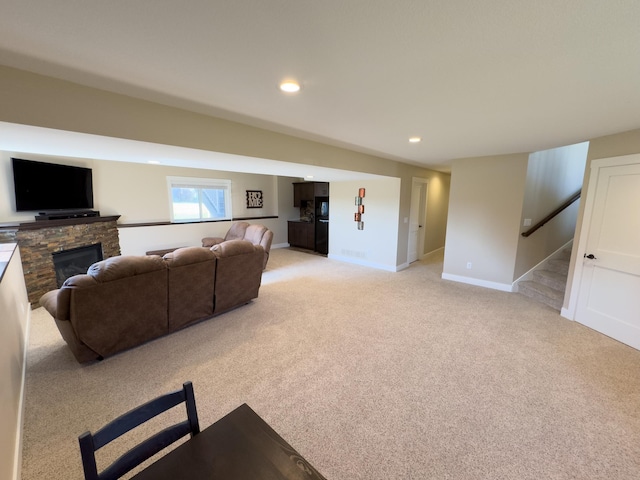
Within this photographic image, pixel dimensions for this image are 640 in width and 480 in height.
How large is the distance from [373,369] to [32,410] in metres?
2.64

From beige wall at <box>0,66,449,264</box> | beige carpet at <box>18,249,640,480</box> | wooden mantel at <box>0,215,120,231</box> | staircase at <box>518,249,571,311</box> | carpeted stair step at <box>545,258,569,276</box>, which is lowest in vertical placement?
beige carpet at <box>18,249,640,480</box>

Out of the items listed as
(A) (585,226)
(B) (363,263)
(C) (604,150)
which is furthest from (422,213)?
(C) (604,150)

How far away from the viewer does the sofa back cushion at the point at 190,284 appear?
2.83 meters

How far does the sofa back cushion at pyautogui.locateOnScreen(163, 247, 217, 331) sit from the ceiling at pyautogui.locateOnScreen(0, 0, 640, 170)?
1.54 meters

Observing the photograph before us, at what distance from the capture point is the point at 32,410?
190 cm

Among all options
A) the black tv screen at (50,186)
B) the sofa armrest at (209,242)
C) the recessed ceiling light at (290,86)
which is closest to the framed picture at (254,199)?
the sofa armrest at (209,242)

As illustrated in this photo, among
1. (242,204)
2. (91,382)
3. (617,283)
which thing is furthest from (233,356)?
(242,204)

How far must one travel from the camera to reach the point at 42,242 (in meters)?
3.74

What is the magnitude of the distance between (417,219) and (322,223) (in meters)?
2.48

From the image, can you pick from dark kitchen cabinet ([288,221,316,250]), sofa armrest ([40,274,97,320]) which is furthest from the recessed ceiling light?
A: dark kitchen cabinet ([288,221,316,250])

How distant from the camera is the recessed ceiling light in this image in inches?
68.4

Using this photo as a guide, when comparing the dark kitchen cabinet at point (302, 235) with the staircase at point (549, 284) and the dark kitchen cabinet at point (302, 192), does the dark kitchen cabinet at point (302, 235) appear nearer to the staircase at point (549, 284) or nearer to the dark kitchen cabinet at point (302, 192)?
the dark kitchen cabinet at point (302, 192)

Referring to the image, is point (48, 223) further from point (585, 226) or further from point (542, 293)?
point (542, 293)

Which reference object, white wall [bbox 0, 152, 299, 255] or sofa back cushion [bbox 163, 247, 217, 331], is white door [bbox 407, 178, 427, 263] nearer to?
white wall [bbox 0, 152, 299, 255]
